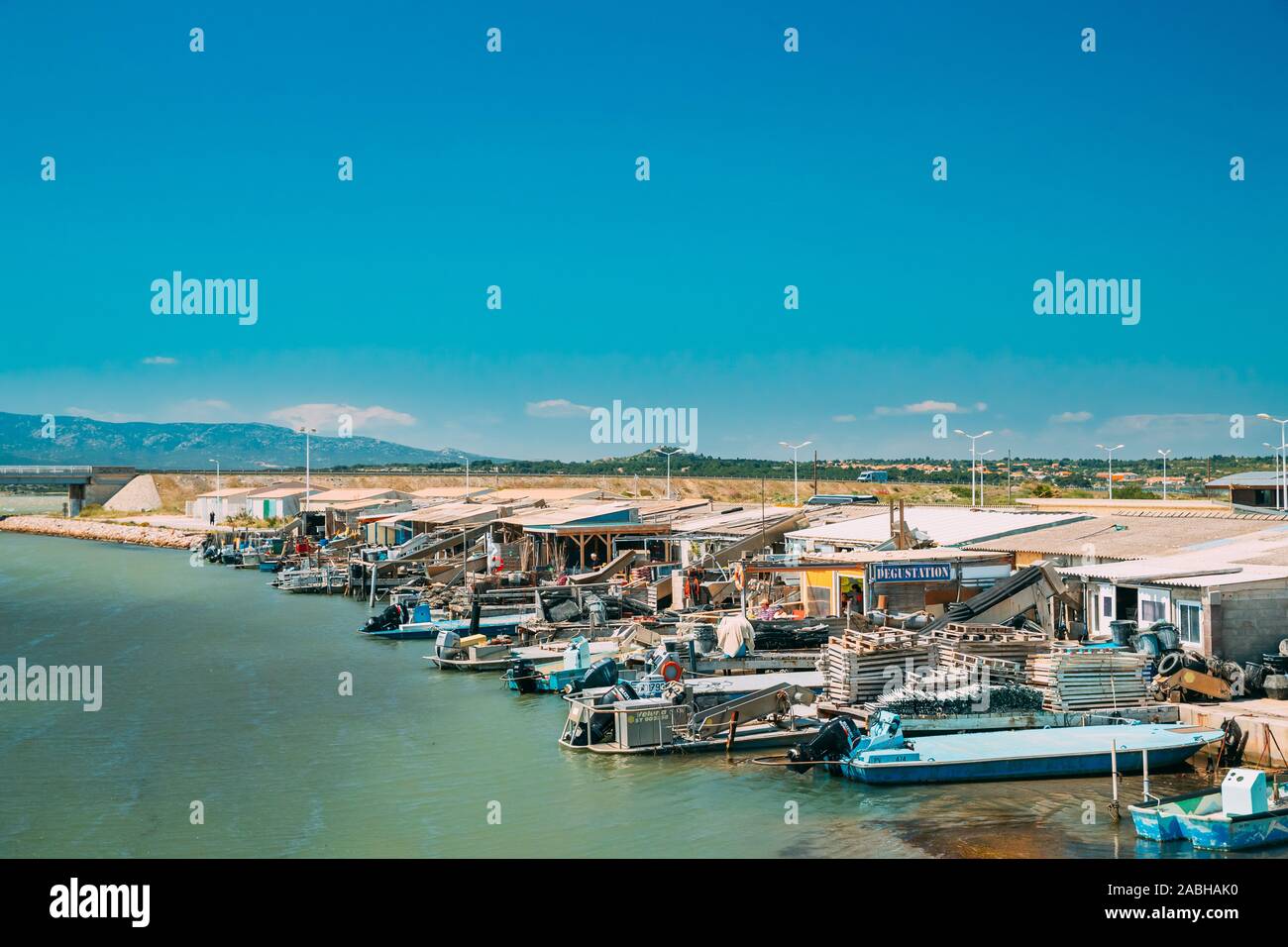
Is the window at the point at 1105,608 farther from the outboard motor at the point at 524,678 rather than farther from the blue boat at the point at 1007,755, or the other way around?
the outboard motor at the point at 524,678

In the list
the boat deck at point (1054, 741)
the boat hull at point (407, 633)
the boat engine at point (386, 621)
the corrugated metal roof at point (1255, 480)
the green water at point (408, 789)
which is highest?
the corrugated metal roof at point (1255, 480)

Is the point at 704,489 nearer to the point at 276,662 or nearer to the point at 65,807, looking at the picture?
the point at 276,662

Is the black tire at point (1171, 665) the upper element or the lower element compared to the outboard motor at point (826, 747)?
upper

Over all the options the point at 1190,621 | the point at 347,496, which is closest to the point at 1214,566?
the point at 1190,621

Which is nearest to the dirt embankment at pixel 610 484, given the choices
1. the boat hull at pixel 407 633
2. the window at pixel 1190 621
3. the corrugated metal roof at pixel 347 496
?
the corrugated metal roof at pixel 347 496

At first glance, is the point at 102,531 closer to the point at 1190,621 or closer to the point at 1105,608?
the point at 1105,608

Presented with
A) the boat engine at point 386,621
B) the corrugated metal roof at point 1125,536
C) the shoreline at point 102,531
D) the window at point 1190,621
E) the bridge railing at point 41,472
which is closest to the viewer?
the window at point 1190,621
